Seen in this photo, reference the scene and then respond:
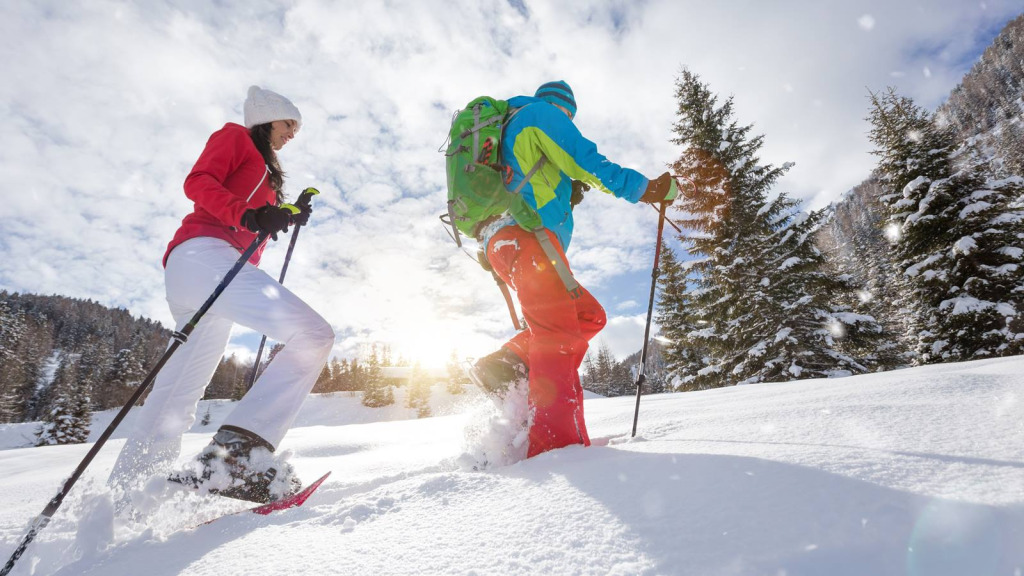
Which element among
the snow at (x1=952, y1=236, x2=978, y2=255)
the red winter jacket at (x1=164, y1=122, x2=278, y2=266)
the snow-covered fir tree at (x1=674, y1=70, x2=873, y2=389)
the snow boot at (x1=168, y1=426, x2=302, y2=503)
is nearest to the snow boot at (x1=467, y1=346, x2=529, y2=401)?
the snow boot at (x1=168, y1=426, x2=302, y2=503)

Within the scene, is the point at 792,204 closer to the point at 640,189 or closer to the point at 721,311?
the point at 721,311

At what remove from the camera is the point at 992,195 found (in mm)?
12930

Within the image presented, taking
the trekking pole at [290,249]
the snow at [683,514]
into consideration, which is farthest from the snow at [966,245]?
the trekking pole at [290,249]

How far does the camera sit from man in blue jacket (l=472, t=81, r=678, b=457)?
240 centimetres

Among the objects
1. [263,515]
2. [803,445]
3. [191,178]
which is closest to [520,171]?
[191,178]

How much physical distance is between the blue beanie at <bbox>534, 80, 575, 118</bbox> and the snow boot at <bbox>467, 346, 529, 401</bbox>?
69.1 inches

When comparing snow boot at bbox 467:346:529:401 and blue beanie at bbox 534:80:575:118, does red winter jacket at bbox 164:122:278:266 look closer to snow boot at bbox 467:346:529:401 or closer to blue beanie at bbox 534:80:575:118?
snow boot at bbox 467:346:529:401

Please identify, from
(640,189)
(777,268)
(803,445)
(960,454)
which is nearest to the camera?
(960,454)

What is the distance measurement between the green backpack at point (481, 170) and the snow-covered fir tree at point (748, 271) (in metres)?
10.7

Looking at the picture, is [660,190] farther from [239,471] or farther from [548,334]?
[239,471]

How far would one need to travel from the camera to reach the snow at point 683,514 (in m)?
0.81

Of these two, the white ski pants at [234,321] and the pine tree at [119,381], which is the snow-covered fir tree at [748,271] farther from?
the pine tree at [119,381]

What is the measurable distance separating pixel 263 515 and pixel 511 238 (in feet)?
5.89

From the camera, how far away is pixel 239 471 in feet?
6.00
